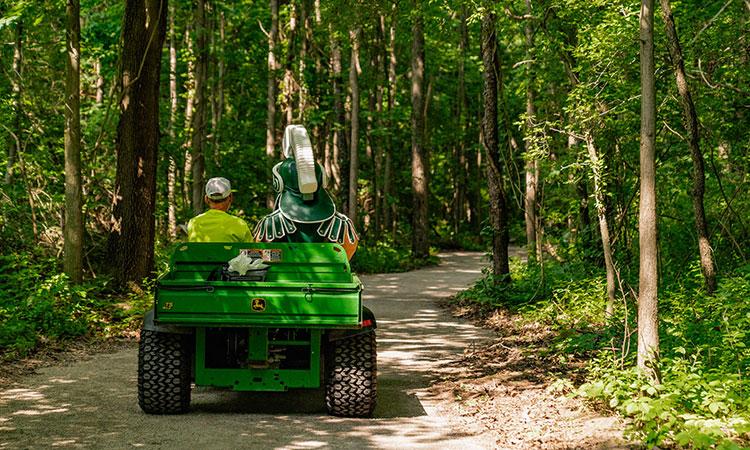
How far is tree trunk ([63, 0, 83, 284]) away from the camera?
1315 cm

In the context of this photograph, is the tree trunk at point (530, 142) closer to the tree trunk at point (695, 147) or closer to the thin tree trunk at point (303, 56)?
the tree trunk at point (695, 147)

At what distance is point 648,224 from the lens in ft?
24.1

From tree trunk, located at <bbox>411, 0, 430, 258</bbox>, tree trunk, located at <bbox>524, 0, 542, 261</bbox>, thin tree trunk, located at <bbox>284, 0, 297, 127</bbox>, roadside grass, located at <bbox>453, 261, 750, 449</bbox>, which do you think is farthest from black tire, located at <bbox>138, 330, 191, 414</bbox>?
tree trunk, located at <bbox>411, 0, 430, 258</bbox>

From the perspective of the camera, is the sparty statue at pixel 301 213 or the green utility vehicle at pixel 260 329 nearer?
the green utility vehicle at pixel 260 329

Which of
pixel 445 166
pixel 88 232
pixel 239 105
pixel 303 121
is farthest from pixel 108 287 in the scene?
pixel 445 166

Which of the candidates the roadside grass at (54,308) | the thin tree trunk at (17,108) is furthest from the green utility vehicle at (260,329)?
the thin tree trunk at (17,108)

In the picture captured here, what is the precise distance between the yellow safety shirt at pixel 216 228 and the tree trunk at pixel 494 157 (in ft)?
30.2

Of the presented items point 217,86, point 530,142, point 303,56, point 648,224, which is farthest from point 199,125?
point 648,224

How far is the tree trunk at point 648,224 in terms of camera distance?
7340mm

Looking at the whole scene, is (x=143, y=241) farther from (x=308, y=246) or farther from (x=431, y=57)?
(x=431, y=57)

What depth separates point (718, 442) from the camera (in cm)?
596

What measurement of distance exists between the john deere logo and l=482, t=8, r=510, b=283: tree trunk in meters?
10.3

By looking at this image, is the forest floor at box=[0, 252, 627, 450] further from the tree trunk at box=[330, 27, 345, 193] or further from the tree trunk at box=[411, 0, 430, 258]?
the tree trunk at box=[411, 0, 430, 258]

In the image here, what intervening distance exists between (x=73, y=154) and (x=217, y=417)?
6843mm
